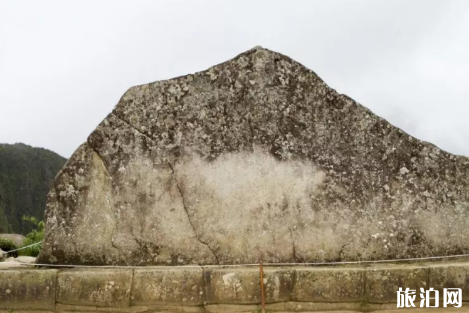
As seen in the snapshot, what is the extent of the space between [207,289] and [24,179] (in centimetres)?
3594

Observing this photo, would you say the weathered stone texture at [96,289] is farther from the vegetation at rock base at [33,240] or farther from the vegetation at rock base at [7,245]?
the vegetation at rock base at [7,245]

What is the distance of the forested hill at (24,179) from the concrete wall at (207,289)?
30630 millimetres

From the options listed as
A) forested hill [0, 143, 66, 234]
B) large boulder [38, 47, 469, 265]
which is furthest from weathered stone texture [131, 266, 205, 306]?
forested hill [0, 143, 66, 234]

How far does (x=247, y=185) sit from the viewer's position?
475cm

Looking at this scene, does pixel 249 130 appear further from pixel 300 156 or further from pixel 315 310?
pixel 315 310

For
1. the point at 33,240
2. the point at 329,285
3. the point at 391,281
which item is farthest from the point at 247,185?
the point at 33,240

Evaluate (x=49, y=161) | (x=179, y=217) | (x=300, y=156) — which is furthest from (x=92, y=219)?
(x=49, y=161)

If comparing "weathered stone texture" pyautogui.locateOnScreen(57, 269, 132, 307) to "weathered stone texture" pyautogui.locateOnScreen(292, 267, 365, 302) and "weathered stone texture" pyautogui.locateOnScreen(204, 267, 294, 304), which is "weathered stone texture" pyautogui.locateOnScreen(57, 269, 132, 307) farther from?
"weathered stone texture" pyautogui.locateOnScreen(292, 267, 365, 302)

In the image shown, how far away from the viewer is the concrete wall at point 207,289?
4.45 metres

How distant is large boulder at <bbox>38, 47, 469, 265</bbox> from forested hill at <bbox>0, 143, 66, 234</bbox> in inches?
1207

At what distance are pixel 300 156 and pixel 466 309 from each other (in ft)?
6.22

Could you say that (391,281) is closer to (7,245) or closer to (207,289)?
(207,289)

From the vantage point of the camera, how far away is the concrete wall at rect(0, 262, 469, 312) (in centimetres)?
445

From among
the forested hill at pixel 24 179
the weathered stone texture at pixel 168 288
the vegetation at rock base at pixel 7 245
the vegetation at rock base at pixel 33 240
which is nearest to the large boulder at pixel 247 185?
the weathered stone texture at pixel 168 288
